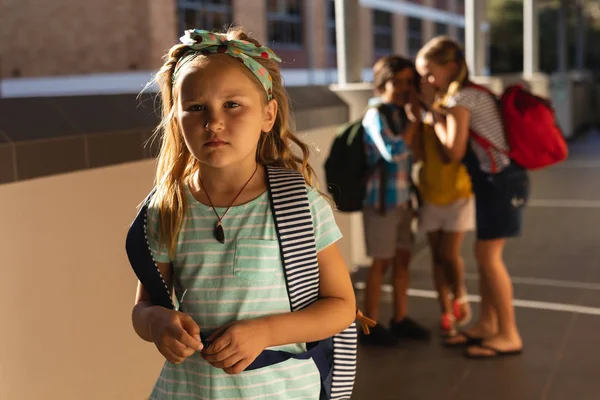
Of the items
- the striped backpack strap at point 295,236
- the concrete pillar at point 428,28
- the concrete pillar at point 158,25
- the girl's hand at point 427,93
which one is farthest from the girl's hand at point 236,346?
the concrete pillar at point 428,28

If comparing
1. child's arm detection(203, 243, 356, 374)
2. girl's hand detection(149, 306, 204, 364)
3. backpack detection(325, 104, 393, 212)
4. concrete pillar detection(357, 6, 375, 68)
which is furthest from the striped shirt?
concrete pillar detection(357, 6, 375, 68)

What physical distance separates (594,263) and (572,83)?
44.7 ft

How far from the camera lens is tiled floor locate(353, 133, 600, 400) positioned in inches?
152

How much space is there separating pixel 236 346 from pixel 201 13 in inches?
652

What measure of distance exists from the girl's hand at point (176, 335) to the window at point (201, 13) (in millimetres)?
14809

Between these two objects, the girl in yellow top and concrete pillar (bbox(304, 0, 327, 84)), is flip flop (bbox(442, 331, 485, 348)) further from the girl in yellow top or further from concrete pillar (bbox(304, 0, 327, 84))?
concrete pillar (bbox(304, 0, 327, 84))

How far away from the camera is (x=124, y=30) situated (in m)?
14.6

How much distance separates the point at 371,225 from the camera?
4.46m

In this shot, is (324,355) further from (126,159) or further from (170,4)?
(170,4)

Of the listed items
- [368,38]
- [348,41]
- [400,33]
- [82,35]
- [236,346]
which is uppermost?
[400,33]

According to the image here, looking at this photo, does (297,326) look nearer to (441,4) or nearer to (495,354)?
(495,354)

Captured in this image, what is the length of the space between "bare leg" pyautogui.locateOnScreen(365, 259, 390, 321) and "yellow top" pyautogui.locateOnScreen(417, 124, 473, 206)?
46 cm

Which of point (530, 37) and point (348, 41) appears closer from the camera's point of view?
point (348, 41)

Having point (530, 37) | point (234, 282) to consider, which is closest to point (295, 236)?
point (234, 282)
